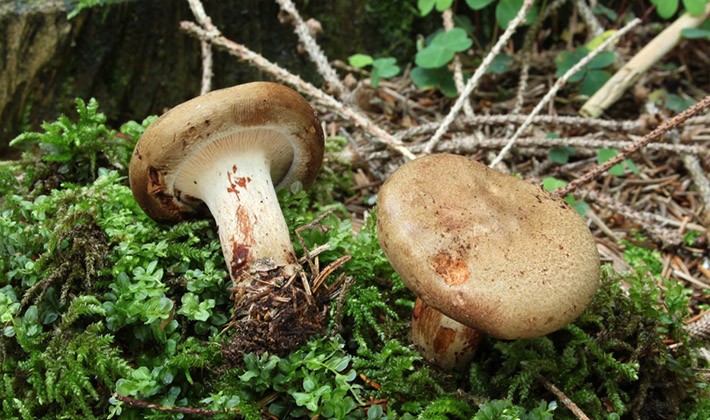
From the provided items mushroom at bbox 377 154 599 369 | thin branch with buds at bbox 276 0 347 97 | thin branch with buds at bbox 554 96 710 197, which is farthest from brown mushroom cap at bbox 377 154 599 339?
thin branch with buds at bbox 276 0 347 97

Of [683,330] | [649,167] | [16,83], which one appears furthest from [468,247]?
[16,83]

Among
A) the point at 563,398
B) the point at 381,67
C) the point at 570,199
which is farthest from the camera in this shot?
the point at 381,67

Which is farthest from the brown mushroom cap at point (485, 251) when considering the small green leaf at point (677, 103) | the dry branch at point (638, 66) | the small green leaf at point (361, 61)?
the small green leaf at point (677, 103)

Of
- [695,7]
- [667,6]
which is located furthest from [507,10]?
[695,7]

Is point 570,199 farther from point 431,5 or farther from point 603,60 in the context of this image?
point 431,5

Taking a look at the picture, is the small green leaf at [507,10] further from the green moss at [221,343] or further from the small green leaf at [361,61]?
the green moss at [221,343]

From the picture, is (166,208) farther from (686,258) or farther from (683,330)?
(686,258)
